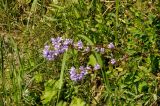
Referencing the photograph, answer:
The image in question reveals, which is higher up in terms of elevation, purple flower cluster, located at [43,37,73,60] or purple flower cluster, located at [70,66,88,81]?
purple flower cluster, located at [43,37,73,60]

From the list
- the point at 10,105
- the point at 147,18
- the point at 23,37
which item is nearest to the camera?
the point at 10,105

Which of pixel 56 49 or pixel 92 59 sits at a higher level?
pixel 56 49

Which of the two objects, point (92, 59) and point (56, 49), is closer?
point (56, 49)

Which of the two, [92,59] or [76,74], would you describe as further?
[92,59]

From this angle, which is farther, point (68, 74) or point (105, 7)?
point (105, 7)

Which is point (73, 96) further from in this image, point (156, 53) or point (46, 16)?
point (46, 16)

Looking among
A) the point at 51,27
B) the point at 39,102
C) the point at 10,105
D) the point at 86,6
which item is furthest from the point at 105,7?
the point at 10,105

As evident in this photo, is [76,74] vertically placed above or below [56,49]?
below

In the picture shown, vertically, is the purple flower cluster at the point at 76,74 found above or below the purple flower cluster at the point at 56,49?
below
